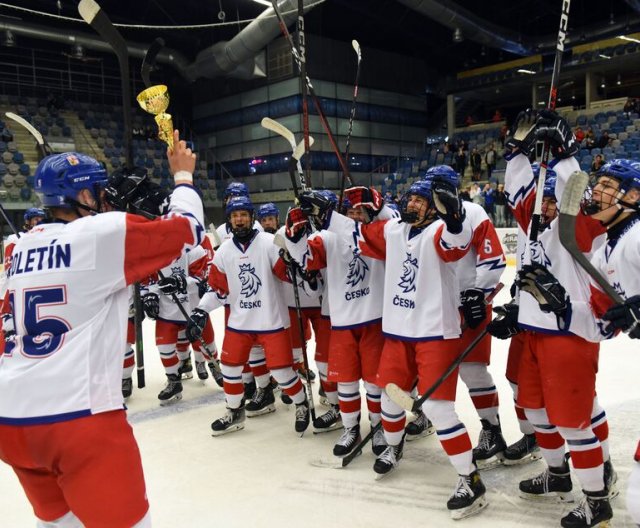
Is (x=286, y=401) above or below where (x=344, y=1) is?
below

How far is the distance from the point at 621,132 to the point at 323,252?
13.0 metres

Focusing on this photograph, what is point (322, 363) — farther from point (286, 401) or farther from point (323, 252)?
point (323, 252)

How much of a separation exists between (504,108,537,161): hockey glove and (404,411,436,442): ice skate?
1.73 meters

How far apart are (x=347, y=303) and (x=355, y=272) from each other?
18cm

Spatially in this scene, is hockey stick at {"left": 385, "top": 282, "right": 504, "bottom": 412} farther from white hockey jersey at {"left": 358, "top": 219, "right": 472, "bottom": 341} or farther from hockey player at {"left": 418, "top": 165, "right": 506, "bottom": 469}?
hockey player at {"left": 418, "top": 165, "right": 506, "bottom": 469}

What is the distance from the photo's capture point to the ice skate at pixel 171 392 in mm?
4133

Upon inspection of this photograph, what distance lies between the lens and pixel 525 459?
2844 mm

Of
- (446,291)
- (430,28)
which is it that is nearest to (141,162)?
(430,28)

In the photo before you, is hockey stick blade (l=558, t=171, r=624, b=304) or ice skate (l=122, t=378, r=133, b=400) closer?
hockey stick blade (l=558, t=171, r=624, b=304)

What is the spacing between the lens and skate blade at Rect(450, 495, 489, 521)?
7.61 ft

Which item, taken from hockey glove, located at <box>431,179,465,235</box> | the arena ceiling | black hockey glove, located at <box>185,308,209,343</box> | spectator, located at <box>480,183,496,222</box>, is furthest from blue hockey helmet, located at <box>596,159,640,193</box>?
the arena ceiling

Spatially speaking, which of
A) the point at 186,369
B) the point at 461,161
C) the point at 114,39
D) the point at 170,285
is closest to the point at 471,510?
the point at 170,285

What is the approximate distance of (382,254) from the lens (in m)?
2.88

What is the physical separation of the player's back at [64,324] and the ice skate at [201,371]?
319 cm
